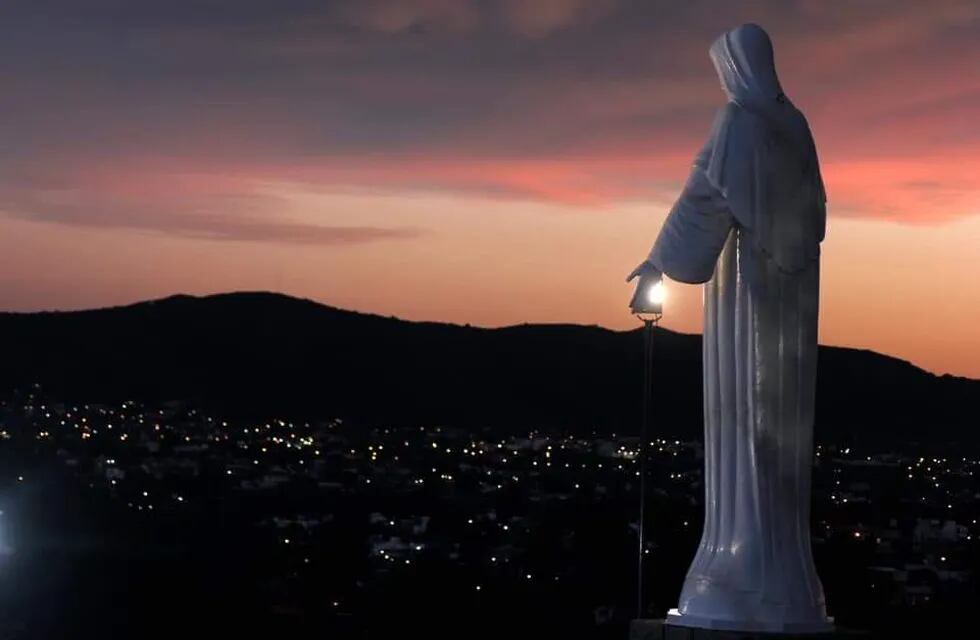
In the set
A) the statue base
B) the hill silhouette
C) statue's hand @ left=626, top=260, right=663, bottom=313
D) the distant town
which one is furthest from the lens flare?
the hill silhouette

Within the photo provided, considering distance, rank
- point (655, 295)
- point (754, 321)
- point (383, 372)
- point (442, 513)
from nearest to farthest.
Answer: point (754, 321), point (655, 295), point (442, 513), point (383, 372)

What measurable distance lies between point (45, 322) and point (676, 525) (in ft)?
165

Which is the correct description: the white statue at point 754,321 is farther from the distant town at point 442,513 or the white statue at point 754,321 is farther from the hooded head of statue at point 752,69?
the distant town at point 442,513

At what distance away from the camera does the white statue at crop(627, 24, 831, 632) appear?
40.1ft

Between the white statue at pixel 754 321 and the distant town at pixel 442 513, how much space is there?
1164 centimetres

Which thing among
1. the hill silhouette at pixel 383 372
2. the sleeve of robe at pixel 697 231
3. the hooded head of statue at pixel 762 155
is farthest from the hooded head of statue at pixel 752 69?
the hill silhouette at pixel 383 372

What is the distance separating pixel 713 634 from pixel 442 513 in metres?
46.2

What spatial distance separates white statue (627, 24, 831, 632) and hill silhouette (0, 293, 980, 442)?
4749 cm

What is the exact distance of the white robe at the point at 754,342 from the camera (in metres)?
12.2

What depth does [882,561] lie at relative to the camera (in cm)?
3950

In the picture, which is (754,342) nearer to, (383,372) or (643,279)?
(643,279)

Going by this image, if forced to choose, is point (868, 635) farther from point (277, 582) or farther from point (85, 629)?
point (277, 582)

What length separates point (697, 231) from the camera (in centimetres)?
1234

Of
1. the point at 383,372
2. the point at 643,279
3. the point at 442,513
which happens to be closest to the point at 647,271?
the point at 643,279
